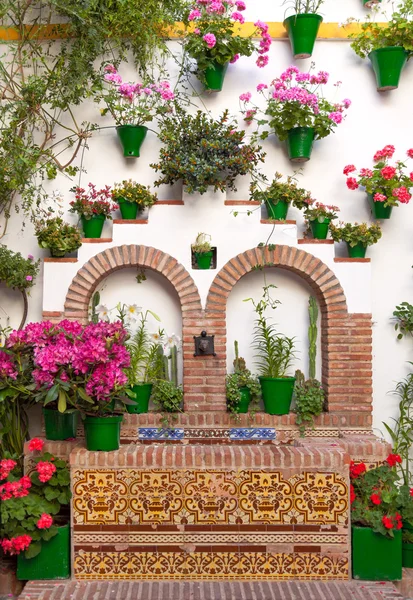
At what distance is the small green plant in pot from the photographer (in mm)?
5113

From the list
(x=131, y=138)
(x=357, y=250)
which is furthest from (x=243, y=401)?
(x=131, y=138)

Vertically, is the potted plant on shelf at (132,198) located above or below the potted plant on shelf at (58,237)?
above

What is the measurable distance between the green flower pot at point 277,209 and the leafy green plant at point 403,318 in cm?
128

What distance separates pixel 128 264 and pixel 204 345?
92 cm

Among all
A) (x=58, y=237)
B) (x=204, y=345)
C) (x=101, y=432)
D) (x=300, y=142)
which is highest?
(x=300, y=142)

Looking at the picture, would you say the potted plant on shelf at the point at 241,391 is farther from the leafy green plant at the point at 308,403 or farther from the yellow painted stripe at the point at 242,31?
the yellow painted stripe at the point at 242,31

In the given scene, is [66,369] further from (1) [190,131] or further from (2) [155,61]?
(2) [155,61]

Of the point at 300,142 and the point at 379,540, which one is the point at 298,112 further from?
the point at 379,540

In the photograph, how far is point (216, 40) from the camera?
5070 mm

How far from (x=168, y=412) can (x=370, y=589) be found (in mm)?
1978

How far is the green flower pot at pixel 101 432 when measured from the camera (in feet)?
14.2

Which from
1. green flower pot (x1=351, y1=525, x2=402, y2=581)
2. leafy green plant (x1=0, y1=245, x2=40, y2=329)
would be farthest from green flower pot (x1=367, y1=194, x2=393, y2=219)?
leafy green plant (x1=0, y1=245, x2=40, y2=329)

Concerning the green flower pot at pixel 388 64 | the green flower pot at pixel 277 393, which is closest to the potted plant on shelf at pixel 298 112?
the green flower pot at pixel 388 64

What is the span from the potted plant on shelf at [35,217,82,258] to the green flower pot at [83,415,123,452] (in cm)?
149
